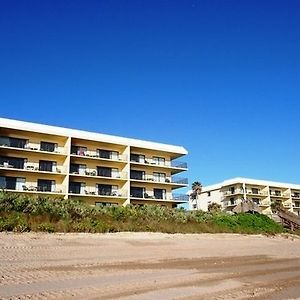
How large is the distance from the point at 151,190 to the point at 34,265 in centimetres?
3943

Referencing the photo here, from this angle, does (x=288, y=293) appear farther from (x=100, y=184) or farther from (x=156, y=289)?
(x=100, y=184)

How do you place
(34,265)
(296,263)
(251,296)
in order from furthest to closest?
(296,263) < (34,265) < (251,296)

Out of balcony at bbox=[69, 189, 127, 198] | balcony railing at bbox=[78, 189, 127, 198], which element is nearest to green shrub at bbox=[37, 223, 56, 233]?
balcony at bbox=[69, 189, 127, 198]

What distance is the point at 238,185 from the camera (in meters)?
77.4

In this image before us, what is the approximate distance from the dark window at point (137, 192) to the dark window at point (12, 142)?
49.7ft

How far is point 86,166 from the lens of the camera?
4875cm

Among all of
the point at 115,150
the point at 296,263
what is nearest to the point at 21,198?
the point at 296,263

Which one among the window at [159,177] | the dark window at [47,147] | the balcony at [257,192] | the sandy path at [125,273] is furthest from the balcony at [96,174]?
the balcony at [257,192]

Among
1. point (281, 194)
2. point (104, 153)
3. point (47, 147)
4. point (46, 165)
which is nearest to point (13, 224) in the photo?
point (46, 165)

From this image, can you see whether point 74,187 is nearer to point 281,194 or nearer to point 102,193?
point 102,193

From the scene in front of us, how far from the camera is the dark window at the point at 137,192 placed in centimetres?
5067

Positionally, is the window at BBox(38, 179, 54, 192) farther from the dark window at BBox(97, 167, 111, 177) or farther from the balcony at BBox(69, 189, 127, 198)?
the dark window at BBox(97, 167, 111, 177)

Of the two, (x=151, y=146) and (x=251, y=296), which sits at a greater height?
(x=151, y=146)

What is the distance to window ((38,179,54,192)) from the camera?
147 ft
